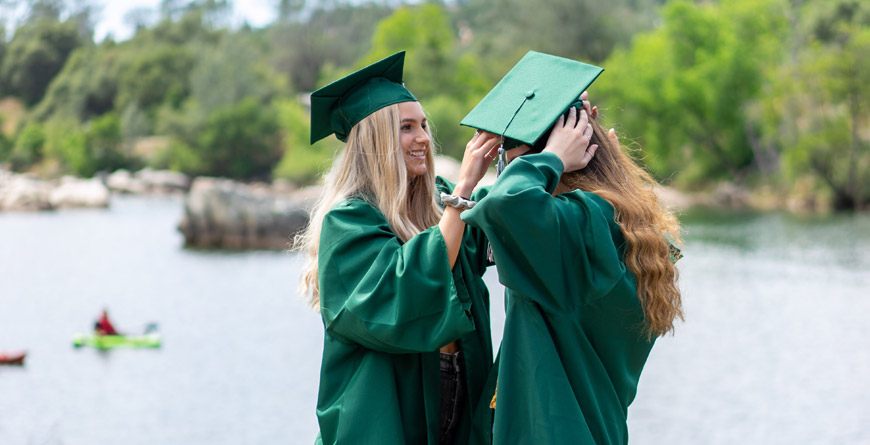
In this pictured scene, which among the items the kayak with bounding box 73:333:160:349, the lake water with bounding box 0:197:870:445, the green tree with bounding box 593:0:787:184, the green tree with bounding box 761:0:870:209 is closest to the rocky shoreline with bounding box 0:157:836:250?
the lake water with bounding box 0:197:870:445

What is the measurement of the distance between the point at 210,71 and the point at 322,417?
6532cm

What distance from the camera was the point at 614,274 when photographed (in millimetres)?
2271

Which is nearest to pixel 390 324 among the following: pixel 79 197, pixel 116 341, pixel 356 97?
pixel 356 97

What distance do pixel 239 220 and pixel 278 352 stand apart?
13752 mm

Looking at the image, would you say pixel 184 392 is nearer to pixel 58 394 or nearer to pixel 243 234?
pixel 58 394

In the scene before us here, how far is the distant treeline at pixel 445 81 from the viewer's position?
34781 millimetres

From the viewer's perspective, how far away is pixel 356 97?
9.43 feet

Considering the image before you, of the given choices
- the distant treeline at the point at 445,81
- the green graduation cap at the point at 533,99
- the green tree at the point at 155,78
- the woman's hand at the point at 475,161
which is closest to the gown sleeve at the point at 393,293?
the woman's hand at the point at 475,161

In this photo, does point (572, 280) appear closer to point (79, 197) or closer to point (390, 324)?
point (390, 324)

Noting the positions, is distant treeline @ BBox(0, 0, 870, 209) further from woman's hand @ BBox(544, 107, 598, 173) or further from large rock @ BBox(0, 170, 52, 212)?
large rock @ BBox(0, 170, 52, 212)

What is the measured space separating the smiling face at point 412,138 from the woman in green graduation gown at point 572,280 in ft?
1.49

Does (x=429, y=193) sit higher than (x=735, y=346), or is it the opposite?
(x=429, y=193)

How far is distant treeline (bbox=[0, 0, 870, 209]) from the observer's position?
34781 millimetres

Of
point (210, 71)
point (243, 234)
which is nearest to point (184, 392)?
point (243, 234)
